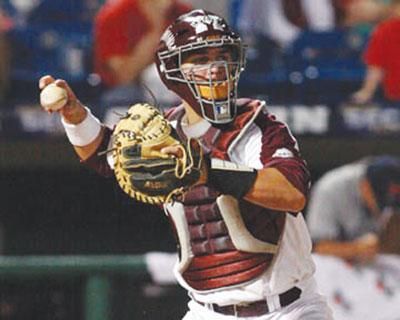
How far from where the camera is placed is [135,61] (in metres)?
7.23

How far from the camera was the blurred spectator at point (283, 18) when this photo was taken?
24.0 feet

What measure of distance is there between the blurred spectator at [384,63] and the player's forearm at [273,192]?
11.7 feet

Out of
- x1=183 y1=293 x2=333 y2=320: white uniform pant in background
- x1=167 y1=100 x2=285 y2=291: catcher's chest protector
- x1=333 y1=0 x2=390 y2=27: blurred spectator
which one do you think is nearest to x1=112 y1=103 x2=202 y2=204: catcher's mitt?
x1=167 y1=100 x2=285 y2=291: catcher's chest protector

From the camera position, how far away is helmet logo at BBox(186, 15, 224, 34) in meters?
3.81

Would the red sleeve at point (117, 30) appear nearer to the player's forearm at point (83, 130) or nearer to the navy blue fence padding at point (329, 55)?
the navy blue fence padding at point (329, 55)

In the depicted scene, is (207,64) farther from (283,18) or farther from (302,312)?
(283,18)

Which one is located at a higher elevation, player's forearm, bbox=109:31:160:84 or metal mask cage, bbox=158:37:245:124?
metal mask cage, bbox=158:37:245:124

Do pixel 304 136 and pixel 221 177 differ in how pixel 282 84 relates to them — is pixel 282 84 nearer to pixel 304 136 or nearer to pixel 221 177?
pixel 304 136

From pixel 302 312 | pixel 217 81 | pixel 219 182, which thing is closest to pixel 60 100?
pixel 217 81

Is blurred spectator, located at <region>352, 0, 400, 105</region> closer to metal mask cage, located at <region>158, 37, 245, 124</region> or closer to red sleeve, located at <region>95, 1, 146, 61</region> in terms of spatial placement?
red sleeve, located at <region>95, 1, 146, 61</region>

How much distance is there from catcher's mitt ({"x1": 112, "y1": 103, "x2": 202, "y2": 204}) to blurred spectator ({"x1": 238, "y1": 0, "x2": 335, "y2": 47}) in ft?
12.4

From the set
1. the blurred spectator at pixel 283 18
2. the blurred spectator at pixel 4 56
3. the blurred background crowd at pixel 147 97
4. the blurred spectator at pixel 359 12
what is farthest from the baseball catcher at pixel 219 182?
the blurred spectator at pixel 359 12

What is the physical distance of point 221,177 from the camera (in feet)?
11.6

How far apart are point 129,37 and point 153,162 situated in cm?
380
